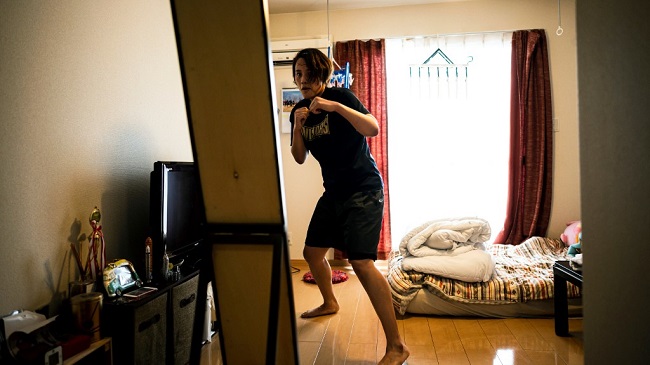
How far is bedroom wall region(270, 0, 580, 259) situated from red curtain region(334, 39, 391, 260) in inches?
6.1

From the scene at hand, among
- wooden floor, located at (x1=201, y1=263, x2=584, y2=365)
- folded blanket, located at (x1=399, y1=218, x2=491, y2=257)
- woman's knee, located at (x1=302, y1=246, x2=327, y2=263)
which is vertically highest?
woman's knee, located at (x1=302, y1=246, x2=327, y2=263)

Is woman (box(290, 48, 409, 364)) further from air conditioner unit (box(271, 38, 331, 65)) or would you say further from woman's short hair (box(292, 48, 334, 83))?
air conditioner unit (box(271, 38, 331, 65))

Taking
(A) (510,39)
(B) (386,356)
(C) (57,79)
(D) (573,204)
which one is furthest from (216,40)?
(D) (573,204)

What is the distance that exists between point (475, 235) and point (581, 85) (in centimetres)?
213

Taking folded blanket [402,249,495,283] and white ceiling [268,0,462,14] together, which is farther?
white ceiling [268,0,462,14]

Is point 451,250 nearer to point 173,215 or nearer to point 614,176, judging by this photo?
point 173,215

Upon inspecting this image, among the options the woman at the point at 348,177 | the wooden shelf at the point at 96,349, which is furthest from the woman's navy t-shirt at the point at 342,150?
the wooden shelf at the point at 96,349

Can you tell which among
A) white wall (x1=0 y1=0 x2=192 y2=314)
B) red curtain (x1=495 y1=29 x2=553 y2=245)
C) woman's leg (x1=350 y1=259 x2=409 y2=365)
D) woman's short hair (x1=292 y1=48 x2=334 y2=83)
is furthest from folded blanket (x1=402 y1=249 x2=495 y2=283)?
white wall (x1=0 y1=0 x2=192 y2=314)

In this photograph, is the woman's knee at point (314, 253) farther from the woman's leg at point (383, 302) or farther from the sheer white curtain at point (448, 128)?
the sheer white curtain at point (448, 128)

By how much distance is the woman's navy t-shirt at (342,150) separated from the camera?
2100 millimetres

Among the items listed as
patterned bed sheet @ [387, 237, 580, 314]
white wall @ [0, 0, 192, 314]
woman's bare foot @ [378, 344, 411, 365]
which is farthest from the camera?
patterned bed sheet @ [387, 237, 580, 314]

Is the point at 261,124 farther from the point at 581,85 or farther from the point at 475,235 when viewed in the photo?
the point at 475,235

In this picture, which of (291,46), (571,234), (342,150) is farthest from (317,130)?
(571,234)

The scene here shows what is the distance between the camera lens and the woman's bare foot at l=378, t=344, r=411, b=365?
1.96m
